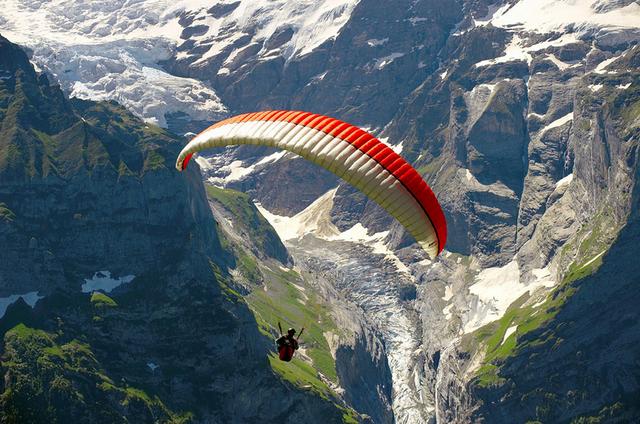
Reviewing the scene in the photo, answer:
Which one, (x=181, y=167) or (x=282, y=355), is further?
(x=181, y=167)

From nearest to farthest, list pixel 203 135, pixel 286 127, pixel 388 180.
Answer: pixel 388 180 → pixel 286 127 → pixel 203 135

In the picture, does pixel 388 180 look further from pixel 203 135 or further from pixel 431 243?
pixel 203 135

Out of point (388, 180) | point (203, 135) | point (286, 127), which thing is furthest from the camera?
point (203, 135)

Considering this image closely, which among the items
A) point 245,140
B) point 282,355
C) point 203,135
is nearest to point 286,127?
point 245,140

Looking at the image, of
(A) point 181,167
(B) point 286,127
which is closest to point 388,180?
(B) point 286,127

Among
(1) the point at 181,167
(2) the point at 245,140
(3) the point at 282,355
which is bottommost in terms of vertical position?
(3) the point at 282,355

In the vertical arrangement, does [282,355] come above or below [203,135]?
below
